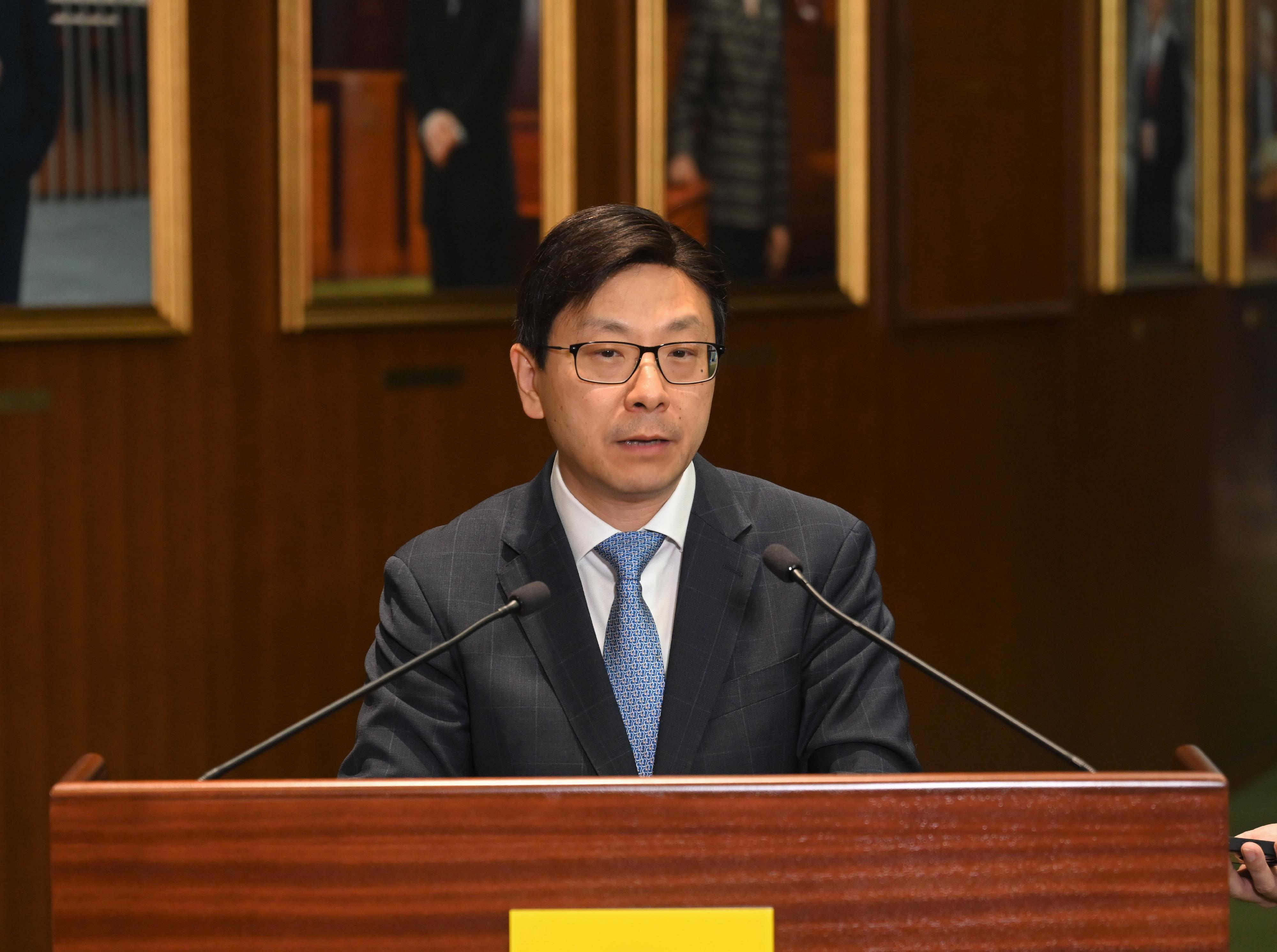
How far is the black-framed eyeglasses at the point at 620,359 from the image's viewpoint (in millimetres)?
1943

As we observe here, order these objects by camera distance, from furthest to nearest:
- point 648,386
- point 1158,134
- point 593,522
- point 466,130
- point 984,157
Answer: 1. point 1158,134
2. point 984,157
3. point 466,130
4. point 593,522
5. point 648,386

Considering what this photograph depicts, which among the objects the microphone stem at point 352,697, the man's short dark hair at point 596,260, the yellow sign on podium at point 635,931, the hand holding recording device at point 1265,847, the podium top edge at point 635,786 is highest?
the man's short dark hair at point 596,260

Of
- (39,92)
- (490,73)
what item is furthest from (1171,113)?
(39,92)

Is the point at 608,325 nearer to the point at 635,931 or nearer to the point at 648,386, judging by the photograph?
the point at 648,386

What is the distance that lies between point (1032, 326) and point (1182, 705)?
5.35ft

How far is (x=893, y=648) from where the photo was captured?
5.59 feet

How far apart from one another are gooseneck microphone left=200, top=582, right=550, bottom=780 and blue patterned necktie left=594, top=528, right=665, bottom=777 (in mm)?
244

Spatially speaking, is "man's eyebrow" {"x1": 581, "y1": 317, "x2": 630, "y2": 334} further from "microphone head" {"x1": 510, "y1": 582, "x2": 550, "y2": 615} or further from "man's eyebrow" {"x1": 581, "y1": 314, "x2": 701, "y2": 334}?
"microphone head" {"x1": 510, "y1": 582, "x2": 550, "y2": 615}

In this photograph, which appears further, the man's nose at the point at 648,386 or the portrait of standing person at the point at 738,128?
the portrait of standing person at the point at 738,128

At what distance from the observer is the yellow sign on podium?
141cm

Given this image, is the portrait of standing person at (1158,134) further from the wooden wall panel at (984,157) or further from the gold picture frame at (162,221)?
the gold picture frame at (162,221)

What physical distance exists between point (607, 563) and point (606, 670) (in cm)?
16

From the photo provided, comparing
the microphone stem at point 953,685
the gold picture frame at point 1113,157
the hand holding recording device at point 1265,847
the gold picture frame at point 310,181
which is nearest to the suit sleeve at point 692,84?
the gold picture frame at point 310,181

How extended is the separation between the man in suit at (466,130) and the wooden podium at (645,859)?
2.26m
